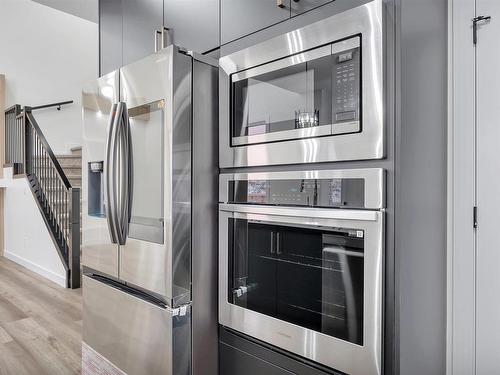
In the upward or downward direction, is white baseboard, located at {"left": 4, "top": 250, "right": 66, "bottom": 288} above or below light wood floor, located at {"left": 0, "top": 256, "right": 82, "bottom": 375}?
above

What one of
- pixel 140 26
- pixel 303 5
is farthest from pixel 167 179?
pixel 140 26

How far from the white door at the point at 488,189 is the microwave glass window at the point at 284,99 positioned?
0.67 m

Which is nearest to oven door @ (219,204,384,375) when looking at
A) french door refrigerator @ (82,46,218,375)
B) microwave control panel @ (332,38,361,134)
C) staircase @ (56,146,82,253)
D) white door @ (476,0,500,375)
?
french door refrigerator @ (82,46,218,375)

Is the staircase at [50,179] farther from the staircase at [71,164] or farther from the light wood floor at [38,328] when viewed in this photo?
the light wood floor at [38,328]

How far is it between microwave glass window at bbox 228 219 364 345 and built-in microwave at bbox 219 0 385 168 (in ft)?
0.95

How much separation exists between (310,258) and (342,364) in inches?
14.9

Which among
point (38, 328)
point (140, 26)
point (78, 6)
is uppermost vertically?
point (78, 6)

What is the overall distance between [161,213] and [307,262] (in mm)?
671

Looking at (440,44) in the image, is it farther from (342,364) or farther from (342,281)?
(342,364)

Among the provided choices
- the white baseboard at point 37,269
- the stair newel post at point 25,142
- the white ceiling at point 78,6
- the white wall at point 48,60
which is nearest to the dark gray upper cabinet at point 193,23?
the white ceiling at point 78,6

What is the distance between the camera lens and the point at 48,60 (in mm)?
6379

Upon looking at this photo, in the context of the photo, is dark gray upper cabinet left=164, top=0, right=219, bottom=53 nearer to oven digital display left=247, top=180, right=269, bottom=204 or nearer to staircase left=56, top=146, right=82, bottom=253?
oven digital display left=247, top=180, right=269, bottom=204

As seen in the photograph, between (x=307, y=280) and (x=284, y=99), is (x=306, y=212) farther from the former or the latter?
(x=284, y=99)

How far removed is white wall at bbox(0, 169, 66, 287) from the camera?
464 centimetres
